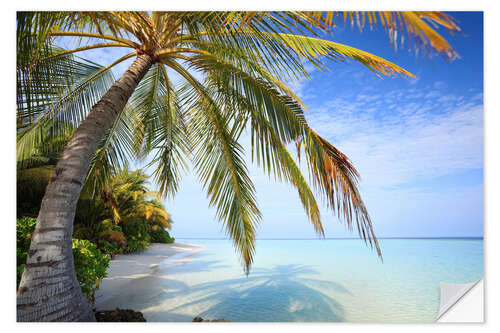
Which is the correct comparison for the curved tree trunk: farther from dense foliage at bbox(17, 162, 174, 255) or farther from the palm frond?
dense foliage at bbox(17, 162, 174, 255)

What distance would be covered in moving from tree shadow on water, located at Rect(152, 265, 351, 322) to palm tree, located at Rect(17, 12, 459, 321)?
2.97 feet

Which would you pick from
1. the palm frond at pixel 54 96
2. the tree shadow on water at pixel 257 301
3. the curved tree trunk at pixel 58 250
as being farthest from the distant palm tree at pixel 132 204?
the curved tree trunk at pixel 58 250

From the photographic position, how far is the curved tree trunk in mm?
1781

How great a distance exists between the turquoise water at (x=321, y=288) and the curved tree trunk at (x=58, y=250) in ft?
3.37

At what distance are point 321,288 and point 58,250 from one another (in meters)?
4.11

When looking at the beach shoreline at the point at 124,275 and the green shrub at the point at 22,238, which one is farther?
the beach shoreline at the point at 124,275

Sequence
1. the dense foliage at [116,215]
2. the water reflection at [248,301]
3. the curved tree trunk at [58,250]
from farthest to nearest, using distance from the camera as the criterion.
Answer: the dense foliage at [116,215] → the water reflection at [248,301] → the curved tree trunk at [58,250]

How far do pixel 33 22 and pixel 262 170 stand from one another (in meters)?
2.25

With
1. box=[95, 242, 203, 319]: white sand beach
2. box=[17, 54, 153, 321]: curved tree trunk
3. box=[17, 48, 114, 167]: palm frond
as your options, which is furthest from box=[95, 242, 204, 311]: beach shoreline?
box=[17, 48, 114, 167]: palm frond

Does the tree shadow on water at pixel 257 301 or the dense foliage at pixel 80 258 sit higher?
the dense foliage at pixel 80 258

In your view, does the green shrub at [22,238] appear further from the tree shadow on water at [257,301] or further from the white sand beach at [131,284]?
the tree shadow on water at [257,301]

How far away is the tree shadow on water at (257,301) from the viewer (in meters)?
3.03
